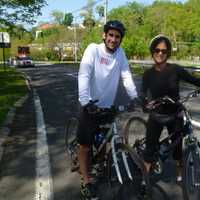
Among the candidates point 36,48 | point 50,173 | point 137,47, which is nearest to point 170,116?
point 50,173

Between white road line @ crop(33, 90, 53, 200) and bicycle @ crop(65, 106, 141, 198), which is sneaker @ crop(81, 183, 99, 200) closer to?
bicycle @ crop(65, 106, 141, 198)

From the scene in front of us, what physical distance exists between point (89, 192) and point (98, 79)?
1.26 m

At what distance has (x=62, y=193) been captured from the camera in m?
5.20

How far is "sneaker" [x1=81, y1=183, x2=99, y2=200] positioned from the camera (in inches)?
189

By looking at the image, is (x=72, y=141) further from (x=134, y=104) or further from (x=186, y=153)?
(x=186, y=153)

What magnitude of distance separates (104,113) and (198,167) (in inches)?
45.5

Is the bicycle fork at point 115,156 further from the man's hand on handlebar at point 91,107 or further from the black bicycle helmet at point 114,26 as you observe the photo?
the black bicycle helmet at point 114,26

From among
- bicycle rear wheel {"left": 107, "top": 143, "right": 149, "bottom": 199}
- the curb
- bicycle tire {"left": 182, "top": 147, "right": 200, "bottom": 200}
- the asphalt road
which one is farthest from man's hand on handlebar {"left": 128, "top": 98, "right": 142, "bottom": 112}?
the curb

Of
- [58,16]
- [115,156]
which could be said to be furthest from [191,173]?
[58,16]

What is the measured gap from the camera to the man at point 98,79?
4.62 m

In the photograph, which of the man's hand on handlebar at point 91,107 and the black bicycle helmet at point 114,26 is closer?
the man's hand on handlebar at point 91,107

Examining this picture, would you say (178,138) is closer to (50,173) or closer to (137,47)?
(50,173)

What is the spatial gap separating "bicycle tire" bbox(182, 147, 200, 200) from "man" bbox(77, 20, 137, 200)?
0.88 metres

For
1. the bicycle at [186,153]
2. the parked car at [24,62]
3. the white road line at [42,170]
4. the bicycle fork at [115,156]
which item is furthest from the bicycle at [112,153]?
the parked car at [24,62]
